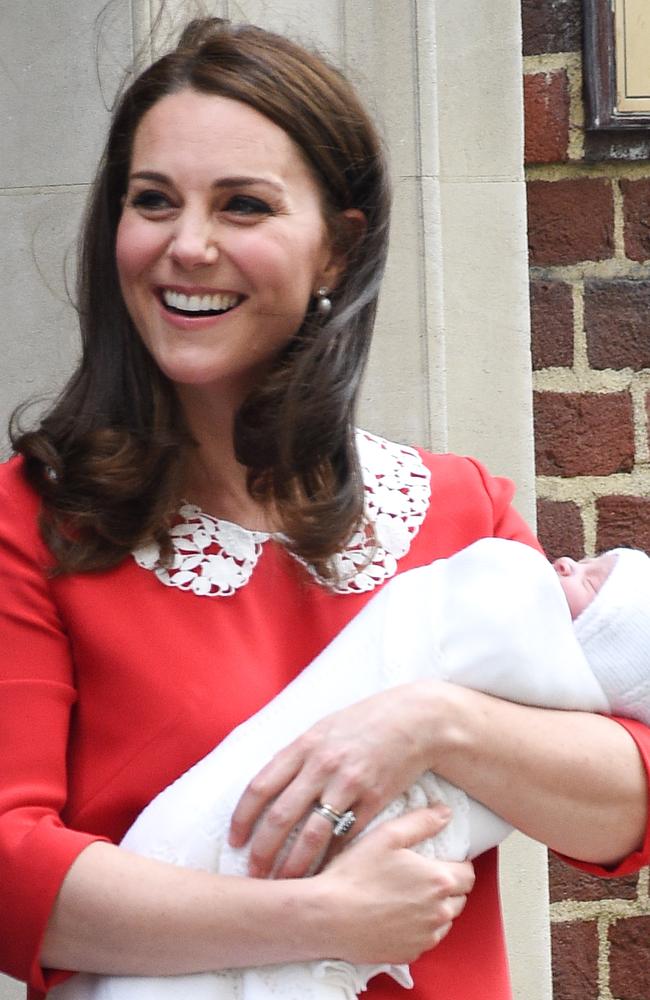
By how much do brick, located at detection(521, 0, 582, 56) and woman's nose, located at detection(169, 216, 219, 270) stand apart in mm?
834

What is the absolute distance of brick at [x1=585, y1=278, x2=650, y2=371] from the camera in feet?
7.50

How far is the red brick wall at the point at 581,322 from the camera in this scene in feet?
7.41

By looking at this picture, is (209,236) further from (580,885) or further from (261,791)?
(580,885)

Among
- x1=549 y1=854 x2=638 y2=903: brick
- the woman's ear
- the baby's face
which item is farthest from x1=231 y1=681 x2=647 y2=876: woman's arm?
x1=549 y1=854 x2=638 y2=903: brick

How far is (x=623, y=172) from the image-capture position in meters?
2.28

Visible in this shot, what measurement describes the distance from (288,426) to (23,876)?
1.69ft

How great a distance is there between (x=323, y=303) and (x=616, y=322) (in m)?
0.69

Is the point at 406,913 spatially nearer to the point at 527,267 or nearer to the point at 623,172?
the point at 527,267

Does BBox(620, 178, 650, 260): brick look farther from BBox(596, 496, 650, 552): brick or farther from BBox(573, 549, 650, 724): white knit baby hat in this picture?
BBox(573, 549, 650, 724): white knit baby hat

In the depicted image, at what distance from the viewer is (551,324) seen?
7.48ft

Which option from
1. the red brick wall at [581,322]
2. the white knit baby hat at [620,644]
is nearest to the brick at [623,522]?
the red brick wall at [581,322]

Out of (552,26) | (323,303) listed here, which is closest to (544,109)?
(552,26)

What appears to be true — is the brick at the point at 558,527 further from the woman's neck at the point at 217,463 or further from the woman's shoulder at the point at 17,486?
the woman's shoulder at the point at 17,486

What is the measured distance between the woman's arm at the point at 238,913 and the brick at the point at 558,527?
89cm
